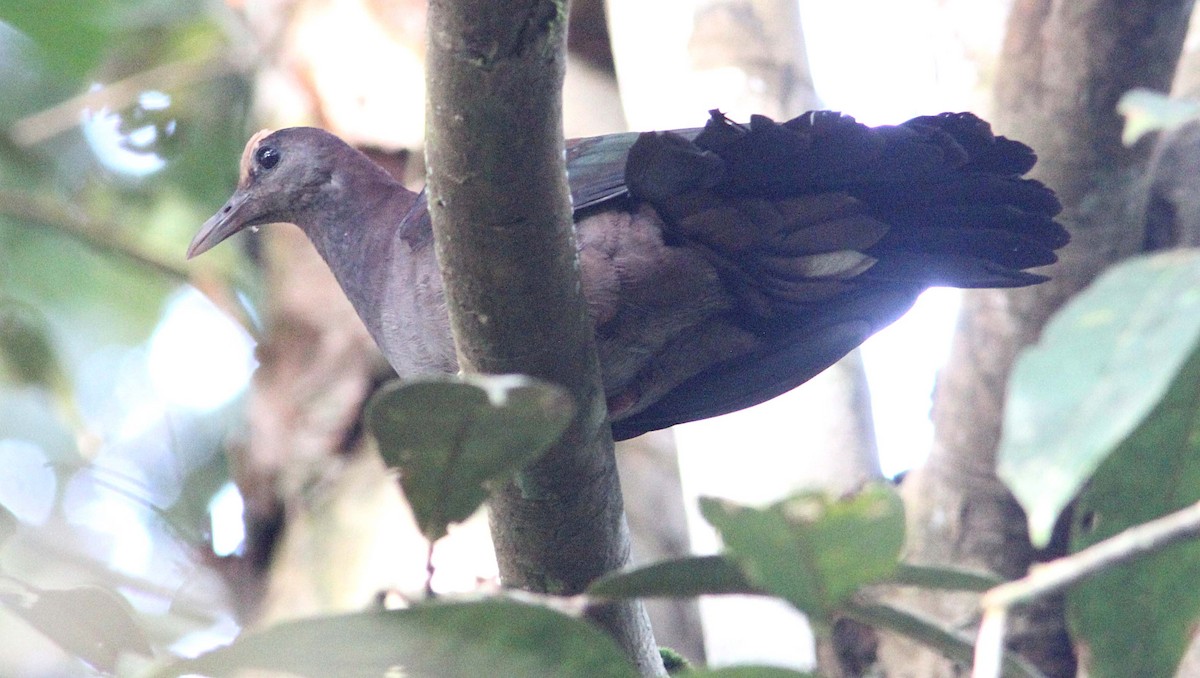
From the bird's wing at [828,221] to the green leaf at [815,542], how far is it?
1.51 metres

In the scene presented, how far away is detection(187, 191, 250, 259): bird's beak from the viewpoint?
12.4 ft

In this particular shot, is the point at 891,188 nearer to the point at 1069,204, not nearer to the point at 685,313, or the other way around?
the point at 685,313

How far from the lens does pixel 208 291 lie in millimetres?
5090


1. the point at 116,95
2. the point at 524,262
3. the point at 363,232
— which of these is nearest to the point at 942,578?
the point at 524,262

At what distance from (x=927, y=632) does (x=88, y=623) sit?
963mm

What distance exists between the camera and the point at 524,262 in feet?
6.14

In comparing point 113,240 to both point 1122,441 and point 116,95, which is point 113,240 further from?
point 1122,441

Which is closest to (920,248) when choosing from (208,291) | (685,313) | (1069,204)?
(685,313)

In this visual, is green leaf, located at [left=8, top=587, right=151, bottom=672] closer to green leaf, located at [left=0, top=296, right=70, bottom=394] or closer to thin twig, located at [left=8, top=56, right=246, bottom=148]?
green leaf, located at [left=0, top=296, right=70, bottom=394]

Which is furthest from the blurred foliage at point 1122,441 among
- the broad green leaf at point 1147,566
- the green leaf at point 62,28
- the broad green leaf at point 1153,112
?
the green leaf at point 62,28

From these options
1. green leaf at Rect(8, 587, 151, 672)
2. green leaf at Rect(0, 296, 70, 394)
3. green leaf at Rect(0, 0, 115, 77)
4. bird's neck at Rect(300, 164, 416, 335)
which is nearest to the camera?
green leaf at Rect(8, 587, 151, 672)

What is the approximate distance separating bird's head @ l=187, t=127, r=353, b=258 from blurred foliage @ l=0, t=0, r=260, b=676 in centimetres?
56

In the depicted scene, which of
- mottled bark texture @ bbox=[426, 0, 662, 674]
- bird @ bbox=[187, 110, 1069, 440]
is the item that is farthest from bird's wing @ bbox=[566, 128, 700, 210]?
mottled bark texture @ bbox=[426, 0, 662, 674]

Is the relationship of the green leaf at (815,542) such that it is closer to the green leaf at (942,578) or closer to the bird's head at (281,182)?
the green leaf at (942,578)
